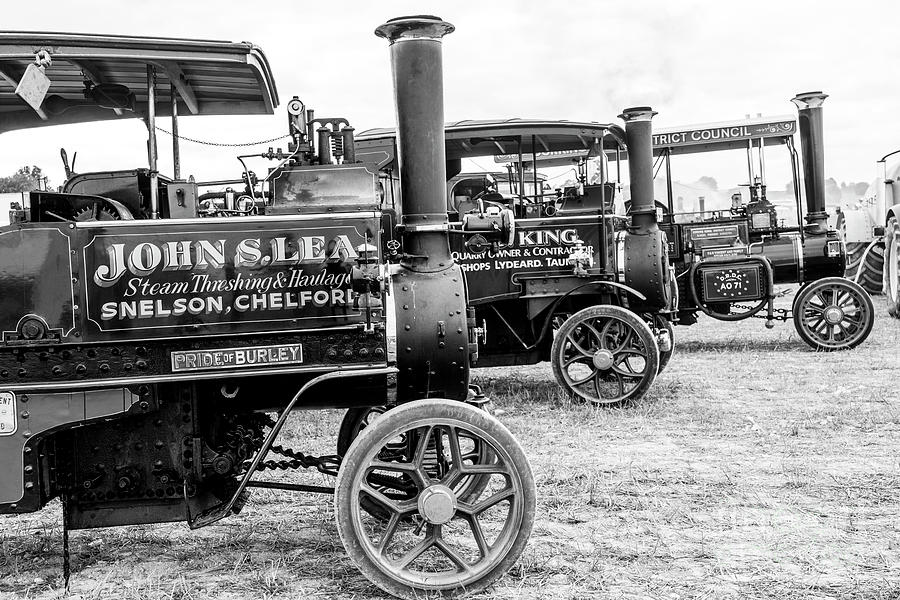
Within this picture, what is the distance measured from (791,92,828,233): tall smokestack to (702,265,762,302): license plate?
4.21ft

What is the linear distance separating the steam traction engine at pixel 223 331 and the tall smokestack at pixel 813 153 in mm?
8343

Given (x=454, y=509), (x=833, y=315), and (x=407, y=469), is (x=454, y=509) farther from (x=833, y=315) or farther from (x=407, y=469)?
(x=833, y=315)

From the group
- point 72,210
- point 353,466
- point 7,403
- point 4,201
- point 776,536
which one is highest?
point 4,201

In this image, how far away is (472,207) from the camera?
743 cm

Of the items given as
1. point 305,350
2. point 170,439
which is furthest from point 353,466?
point 170,439

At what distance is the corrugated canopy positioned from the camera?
123 inches

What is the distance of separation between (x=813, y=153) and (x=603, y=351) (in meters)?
5.33

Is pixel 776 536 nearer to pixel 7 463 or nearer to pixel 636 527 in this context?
pixel 636 527

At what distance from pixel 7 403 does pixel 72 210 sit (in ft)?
2.39

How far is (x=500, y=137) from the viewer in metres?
7.43

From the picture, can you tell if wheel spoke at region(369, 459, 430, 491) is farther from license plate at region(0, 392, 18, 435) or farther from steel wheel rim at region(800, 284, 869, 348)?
steel wheel rim at region(800, 284, 869, 348)

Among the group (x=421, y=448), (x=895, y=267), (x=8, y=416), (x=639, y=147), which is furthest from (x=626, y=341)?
(x=895, y=267)

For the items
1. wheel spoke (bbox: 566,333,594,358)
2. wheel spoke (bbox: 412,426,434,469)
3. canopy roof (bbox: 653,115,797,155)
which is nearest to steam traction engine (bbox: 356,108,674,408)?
wheel spoke (bbox: 566,333,594,358)

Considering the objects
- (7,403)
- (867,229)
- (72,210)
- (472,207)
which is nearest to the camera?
(7,403)
